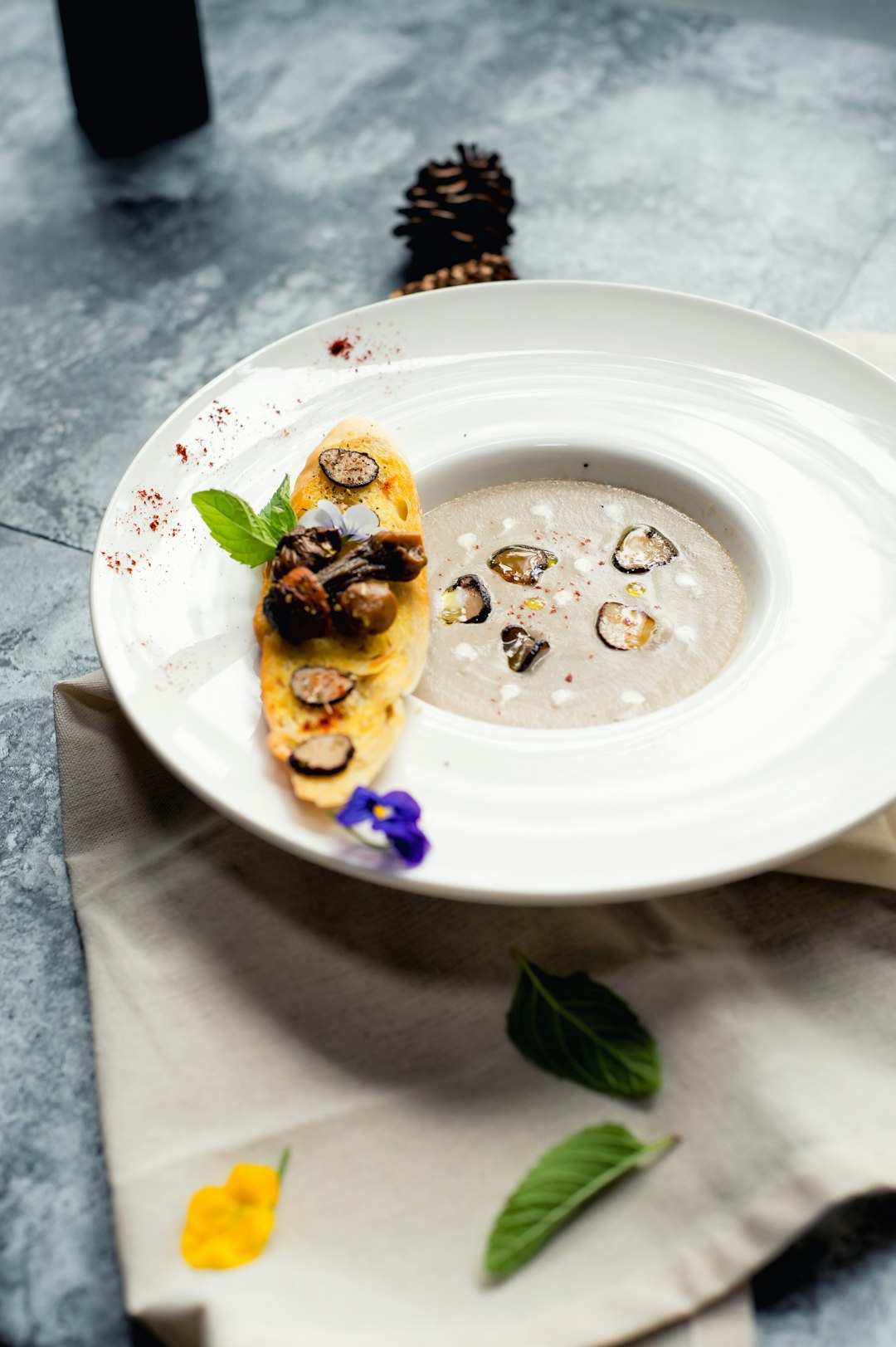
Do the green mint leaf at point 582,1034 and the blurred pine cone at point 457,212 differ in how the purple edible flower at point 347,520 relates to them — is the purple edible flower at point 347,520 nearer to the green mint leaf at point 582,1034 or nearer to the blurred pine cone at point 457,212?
the green mint leaf at point 582,1034

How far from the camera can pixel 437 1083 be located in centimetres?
160

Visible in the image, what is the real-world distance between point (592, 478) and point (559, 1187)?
1.27 metres

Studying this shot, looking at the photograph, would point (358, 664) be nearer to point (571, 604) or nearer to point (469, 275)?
point (571, 604)

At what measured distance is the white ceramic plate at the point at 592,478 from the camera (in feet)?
5.27

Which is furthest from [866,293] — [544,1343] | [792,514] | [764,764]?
[544,1343]

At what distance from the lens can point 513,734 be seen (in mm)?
1754

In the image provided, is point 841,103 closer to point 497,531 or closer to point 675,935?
point 497,531

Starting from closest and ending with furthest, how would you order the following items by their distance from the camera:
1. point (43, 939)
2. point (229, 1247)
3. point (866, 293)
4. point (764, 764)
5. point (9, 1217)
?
1. point (229, 1247)
2. point (9, 1217)
3. point (764, 764)
4. point (43, 939)
5. point (866, 293)

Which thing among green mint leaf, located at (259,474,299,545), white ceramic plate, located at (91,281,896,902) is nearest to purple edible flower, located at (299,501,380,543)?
green mint leaf, located at (259,474,299,545)

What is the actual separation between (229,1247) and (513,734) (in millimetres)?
761

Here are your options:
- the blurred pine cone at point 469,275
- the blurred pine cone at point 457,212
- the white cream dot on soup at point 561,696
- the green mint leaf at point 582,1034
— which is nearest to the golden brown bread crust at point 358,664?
the white cream dot on soup at point 561,696

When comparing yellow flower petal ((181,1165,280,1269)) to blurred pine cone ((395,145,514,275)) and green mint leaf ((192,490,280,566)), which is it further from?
blurred pine cone ((395,145,514,275))

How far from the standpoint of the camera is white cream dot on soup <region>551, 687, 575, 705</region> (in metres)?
1.89

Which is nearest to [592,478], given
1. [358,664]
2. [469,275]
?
[358,664]
